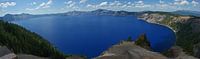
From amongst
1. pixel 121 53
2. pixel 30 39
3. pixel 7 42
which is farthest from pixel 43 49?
pixel 121 53

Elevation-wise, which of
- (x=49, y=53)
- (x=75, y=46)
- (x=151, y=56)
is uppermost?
(x=151, y=56)

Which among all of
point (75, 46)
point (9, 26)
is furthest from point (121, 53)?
point (75, 46)

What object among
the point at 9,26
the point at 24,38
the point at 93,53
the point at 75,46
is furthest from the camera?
the point at 75,46

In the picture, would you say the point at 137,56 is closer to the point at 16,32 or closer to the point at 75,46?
the point at 16,32

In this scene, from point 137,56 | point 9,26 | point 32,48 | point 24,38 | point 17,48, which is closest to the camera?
point 137,56

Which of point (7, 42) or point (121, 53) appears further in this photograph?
point (7, 42)

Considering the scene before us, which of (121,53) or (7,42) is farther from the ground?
(121,53)

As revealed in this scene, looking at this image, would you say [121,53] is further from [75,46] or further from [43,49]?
[75,46]

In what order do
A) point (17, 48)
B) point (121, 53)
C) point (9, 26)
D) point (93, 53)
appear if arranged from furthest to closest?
1. point (93, 53)
2. point (9, 26)
3. point (17, 48)
4. point (121, 53)

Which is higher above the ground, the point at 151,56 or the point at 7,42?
the point at 151,56
